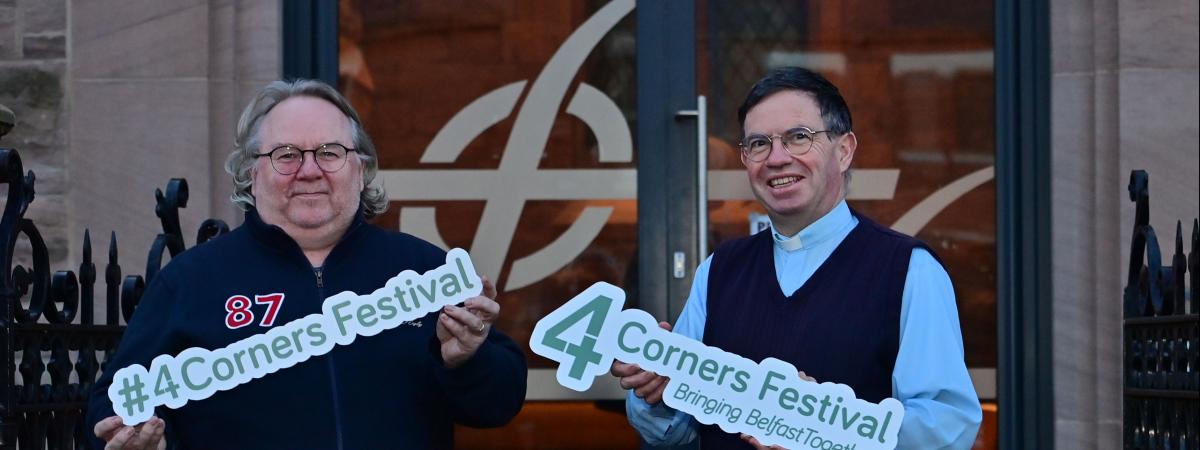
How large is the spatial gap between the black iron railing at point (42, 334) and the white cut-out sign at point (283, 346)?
2.19 ft

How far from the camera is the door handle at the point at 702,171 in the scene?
201 inches

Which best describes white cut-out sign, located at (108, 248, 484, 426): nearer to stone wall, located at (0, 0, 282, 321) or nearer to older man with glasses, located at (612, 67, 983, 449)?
older man with glasses, located at (612, 67, 983, 449)

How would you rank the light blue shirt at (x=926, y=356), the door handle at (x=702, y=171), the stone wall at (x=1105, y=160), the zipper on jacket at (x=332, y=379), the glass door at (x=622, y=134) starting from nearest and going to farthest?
the light blue shirt at (x=926, y=356) → the zipper on jacket at (x=332, y=379) → the stone wall at (x=1105, y=160) → the door handle at (x=702, y=171) → the glass door at (x=622, y=134)

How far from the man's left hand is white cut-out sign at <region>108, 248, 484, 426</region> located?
0.04m

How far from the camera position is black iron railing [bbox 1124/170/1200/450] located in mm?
3488

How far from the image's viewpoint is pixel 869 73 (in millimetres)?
5312

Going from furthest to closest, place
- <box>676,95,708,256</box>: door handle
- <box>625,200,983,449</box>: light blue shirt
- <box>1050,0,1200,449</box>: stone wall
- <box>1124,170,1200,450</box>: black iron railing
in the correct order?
<box>676,95,708,256</box>: door handle → <box>1050,0,1200,449</box>: stone wall → <box>1124,170,1200,450</box>: black iron railing → <box>625,200,983,449</box>: light blue shirt

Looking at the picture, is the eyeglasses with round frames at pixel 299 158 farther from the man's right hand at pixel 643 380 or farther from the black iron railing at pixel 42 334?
the black iron railing at pixel 42 334

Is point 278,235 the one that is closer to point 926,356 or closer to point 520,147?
point 926,356

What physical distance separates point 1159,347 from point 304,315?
6.72 feet

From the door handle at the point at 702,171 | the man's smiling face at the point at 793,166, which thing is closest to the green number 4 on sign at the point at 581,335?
the man's smiling face at the point at 793,166

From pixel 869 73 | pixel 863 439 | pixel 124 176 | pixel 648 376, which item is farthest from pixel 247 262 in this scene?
pixel 869 73

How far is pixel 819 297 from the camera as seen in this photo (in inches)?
110

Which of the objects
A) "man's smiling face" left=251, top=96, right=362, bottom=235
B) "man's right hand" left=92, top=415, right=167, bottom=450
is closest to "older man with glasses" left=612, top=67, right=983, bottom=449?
"man's smiling face" left=251, top=96, right=362, bottom=235
